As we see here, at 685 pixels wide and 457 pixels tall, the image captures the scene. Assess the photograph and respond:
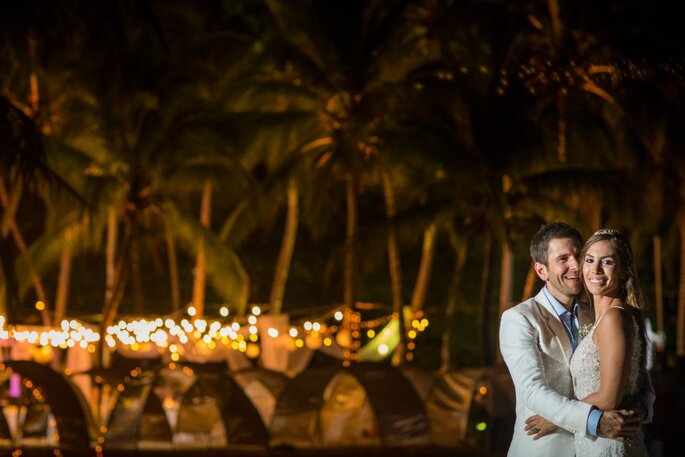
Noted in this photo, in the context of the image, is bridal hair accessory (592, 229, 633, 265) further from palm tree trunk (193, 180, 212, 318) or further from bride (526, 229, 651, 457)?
palm tree trunk (193, 180, 212, 318)

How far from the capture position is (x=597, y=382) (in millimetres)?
4648

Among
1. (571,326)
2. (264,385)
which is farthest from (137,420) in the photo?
(571,326)

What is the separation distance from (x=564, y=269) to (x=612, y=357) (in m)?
0.53

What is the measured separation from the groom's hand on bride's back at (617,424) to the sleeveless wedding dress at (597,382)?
0.27ft

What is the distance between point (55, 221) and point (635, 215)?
1390 centimetres

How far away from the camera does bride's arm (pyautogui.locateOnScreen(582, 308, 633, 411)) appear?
452 cm

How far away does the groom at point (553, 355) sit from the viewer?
4.58 metres

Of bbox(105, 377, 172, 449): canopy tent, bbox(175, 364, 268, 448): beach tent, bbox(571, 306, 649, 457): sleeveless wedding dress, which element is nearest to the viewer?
bbox(571, 306, 649, 457): sleeveless wedding dress

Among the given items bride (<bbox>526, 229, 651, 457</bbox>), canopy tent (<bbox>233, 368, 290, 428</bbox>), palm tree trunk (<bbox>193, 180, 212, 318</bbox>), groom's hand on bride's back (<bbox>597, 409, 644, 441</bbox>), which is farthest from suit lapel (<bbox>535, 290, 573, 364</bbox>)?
palm tree trunk (<bbox>193, 180, 212, 318</bbox>)

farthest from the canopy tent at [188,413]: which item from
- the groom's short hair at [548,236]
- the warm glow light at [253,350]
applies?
the groom's short hair at [548,236]

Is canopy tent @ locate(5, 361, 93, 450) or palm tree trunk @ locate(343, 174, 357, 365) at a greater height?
palm tree trunk @ locate(343, 174, 357, 365)

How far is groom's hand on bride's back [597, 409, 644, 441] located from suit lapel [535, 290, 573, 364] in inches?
14.4

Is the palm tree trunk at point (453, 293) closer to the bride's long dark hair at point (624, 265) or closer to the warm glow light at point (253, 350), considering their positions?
the warm glow light at point (253, 350)

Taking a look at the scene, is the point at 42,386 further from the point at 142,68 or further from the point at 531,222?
the point at 531,222
